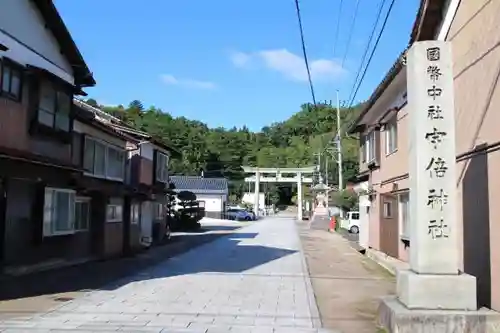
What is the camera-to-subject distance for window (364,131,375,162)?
22828 mm

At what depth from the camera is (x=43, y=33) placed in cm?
1680

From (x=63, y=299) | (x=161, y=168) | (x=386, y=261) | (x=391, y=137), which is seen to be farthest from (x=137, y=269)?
(x=161, y=168)

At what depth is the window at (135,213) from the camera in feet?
79.8

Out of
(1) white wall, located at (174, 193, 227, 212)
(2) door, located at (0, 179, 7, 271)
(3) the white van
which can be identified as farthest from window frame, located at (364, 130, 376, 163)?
(1) white wall, located at (174, 193, 227, 212)

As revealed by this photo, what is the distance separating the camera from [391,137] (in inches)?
784

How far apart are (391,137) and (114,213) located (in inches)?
429

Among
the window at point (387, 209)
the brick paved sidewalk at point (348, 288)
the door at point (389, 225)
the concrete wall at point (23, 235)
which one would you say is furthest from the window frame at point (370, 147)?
the concrete wall at point (23, 235)

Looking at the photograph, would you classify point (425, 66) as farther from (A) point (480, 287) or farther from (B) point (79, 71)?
(B) point (79, 71)

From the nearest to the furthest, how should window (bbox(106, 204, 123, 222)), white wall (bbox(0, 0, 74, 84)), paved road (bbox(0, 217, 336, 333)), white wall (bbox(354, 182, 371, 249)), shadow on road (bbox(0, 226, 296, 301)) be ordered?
1. paved road (bbox(0, 217, 336, 333))
2. shadow on road (bbox(0, 226, 296, 301))
3. white wall (bbox(0, 0, 74, 84))
4. window (bbox(106, 204, 123, 222))
5. white wall (bbox(354, 182, 371, 249))

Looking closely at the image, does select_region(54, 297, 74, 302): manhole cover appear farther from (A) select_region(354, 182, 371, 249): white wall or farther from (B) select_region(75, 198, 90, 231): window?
(A) select_region(354, 182, 371, 249): white wall

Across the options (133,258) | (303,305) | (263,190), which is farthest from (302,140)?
(303,305)

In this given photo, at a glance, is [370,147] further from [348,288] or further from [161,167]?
[161,167]

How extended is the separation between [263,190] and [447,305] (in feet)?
331

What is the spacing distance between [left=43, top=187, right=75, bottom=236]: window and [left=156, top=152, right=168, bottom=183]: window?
12.6 metres
